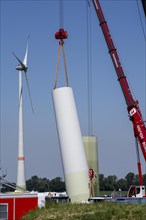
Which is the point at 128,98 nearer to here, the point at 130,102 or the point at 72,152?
the point at 130,102

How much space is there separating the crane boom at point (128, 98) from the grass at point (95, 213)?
18218 millimetres

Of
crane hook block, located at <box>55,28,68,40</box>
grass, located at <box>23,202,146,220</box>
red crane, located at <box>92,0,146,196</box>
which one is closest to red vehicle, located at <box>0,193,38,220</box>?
red crane, located at <box>92,0,146,196</box>

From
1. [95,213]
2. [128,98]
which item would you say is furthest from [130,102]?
[95,213]

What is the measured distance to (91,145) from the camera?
5794 cm

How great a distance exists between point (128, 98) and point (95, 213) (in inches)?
894

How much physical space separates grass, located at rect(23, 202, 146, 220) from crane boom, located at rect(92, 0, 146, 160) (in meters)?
18.2

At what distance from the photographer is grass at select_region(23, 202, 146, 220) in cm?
1828

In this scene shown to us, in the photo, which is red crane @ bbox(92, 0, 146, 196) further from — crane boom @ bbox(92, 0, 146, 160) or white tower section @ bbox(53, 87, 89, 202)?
white tower section @ bbox(53, 87, 89, 202)

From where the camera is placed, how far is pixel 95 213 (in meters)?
18.9

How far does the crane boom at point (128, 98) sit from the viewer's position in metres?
39.2

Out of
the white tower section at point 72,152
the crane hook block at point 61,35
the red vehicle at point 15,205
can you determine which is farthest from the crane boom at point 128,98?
the red vehicle at point 15,205

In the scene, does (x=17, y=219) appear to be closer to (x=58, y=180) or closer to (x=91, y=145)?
(x=91, y=145)

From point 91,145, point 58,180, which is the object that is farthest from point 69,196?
point 58,180

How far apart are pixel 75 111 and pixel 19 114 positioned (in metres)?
33.4
